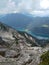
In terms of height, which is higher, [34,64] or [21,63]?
[34,64]

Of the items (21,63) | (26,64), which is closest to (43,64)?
(26,64)

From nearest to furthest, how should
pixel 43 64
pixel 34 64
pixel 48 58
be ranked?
1. pixel 43 64
2. pixel 48 58
3. pixel 34 64

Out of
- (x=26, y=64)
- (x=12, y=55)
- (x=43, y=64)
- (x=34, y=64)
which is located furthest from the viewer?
(x=12, y=55)

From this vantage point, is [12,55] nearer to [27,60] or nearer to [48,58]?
[27,60]

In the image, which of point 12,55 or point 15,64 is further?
point 12,55

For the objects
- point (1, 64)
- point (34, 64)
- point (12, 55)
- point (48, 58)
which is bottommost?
point (12, 55)

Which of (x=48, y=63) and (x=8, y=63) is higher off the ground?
(x=48, y=63)

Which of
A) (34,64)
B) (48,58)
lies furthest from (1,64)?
(48,58)

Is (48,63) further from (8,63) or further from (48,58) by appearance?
(8,63)

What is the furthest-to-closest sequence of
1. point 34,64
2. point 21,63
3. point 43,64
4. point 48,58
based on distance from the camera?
point 21,63, point 34,64, point 48,58, point 43,64
